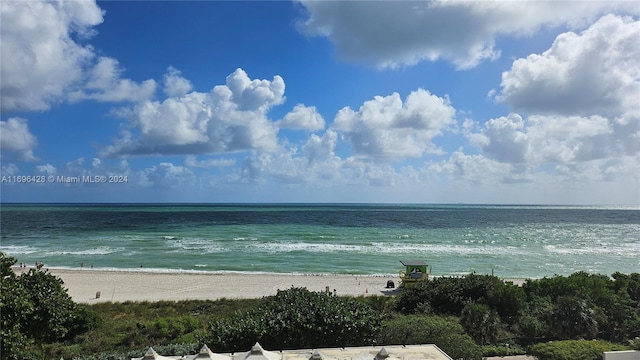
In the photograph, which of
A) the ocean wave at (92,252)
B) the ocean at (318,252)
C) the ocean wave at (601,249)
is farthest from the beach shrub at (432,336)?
the ocean wave at (601,249)

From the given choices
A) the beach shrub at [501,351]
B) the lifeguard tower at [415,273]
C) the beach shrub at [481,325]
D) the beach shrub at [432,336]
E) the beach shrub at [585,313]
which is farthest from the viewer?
the lifeguard tower at [415,273]

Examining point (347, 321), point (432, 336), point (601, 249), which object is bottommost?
point (601, 249)

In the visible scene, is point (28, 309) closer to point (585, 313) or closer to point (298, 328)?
point (298, 328)

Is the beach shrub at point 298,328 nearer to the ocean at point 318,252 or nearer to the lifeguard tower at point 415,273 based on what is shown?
the lifeguard tower at point 415,273

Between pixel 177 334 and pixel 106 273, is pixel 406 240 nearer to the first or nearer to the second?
pixel 106 273

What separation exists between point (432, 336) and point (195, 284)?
23.1 m

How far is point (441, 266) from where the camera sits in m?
41.6

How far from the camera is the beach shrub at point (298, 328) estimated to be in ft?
41.5

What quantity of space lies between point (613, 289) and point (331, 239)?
4642 centimetres

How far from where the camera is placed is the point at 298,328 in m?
12.9

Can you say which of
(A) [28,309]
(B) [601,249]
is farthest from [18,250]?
(B) [601,249]

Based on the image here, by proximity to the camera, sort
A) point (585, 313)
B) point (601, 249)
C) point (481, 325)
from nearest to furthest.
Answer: point (481, 325)
point (585, 313)
point (601, 249)

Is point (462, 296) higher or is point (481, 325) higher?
point (462, 296)

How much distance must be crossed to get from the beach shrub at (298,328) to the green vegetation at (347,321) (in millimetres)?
31
